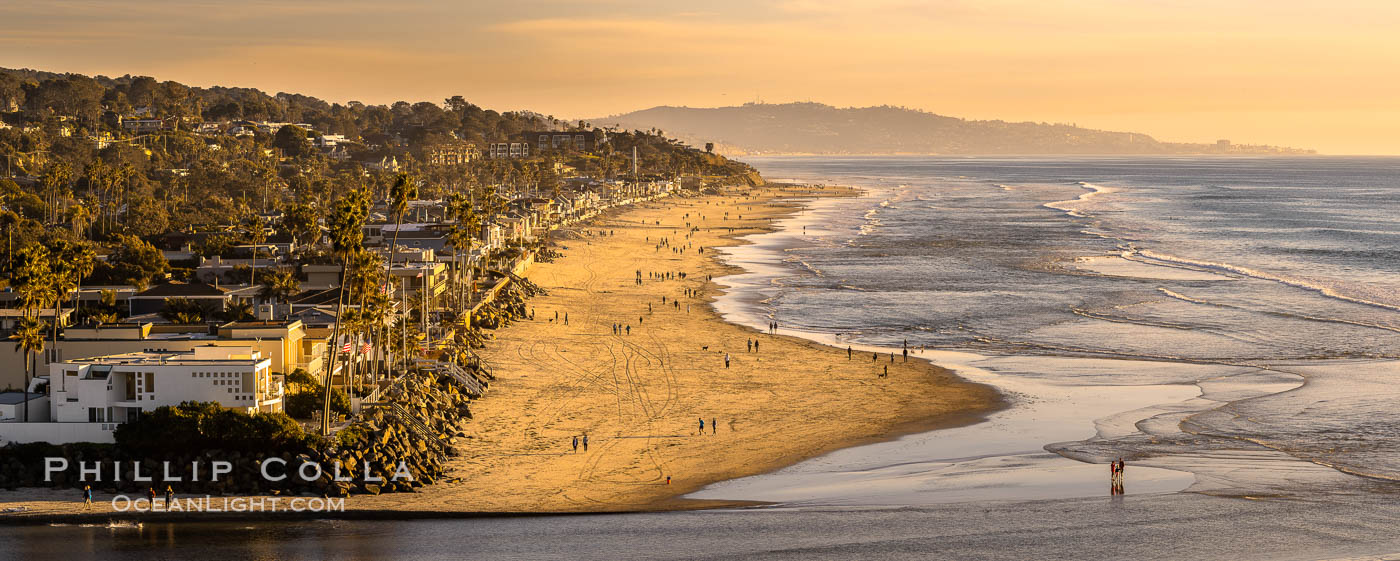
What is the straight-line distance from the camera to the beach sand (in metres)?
36.4

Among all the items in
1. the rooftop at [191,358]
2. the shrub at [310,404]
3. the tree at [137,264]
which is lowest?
Answer: the shrub at [310,404]

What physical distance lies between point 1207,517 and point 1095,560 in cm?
535

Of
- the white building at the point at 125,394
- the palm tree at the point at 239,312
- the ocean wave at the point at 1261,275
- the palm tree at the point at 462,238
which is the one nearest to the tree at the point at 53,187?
the palm tree at the point at 462,238

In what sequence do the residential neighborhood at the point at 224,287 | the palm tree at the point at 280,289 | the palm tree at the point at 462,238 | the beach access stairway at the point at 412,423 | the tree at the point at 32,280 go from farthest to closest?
the palm tree at the point at 462,238 → the palm tree at the point at 280,289 → the tree at the point at 32,280 → the beach access stairway at the point at 412,423 → the residential neighborhood at the point at 224,287

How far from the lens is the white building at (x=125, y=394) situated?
3572cm

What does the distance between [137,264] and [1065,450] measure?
4763 centimetres

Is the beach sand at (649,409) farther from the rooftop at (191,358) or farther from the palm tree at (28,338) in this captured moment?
the palm tree at (28,338)

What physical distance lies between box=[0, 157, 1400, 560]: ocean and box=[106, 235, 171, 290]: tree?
30.7 metres

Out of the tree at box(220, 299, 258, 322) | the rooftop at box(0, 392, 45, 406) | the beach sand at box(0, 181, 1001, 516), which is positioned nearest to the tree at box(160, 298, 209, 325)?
the tree at box(220, 299, 258, 322)

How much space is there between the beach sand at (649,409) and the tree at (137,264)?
17.6 m

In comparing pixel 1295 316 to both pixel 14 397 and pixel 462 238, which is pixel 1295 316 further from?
pixel 14 397

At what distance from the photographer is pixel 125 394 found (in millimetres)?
36031

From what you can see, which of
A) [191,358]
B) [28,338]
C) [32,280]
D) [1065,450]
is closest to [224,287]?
[32,280]

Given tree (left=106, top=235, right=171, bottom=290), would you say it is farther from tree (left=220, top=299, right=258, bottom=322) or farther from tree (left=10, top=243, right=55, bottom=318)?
tree (left=10, top=243, right=55, bottom=318)
